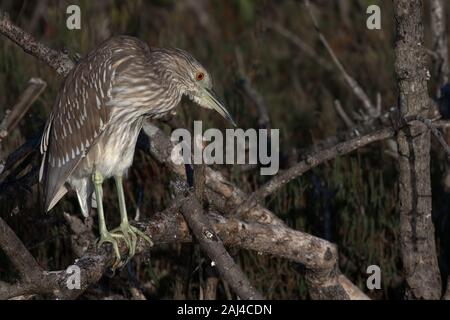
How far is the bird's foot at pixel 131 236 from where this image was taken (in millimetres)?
4473

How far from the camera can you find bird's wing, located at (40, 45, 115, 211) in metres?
4.91

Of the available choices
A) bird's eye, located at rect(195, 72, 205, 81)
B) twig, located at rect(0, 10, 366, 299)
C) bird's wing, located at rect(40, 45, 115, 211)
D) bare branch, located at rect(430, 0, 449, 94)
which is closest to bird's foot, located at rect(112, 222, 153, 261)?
twig, located at rect(0, 10, 366, 299)

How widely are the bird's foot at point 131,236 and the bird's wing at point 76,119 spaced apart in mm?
A: 491

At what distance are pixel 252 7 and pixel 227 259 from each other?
550 centimetres

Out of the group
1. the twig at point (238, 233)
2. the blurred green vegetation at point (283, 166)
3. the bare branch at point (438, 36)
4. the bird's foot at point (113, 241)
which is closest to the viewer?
the bird's foot at point (113, 241)

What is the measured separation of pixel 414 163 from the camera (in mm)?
4750

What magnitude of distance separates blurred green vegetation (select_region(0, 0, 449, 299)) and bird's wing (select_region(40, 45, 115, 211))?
1.25 ft

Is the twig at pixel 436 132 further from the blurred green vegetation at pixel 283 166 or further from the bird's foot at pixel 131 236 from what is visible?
the blurred green vegetation at pixel 283 166

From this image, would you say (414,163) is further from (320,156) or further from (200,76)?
(200,76)

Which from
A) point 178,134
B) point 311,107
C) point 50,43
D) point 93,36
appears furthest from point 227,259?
point 50,43

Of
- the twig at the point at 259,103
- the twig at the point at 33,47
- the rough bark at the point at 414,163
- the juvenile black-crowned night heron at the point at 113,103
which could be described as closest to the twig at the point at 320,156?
the rough bark at the point at 414,163

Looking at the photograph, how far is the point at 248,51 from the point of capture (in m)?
8.99

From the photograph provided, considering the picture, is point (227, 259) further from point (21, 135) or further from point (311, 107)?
point (311, 107)

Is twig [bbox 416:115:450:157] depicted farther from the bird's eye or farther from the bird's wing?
the bird's wing
